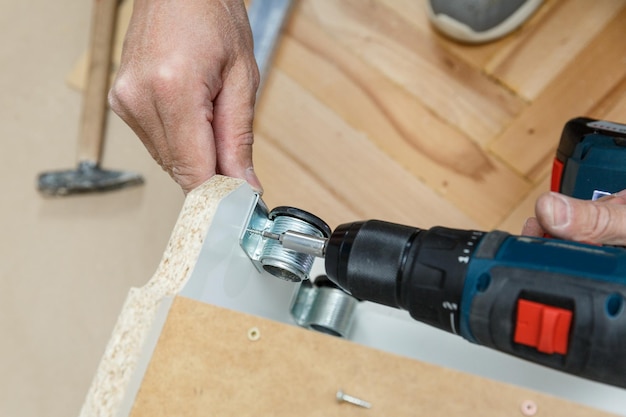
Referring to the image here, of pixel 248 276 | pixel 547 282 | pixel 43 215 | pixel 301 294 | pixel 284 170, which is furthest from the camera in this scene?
pixel 43 215

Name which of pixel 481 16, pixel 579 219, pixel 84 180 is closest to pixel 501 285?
pixel 579 219

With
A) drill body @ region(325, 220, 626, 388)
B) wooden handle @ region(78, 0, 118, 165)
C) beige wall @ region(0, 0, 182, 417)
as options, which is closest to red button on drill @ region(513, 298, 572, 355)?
drill body @ region(325, 220, 626, 388)

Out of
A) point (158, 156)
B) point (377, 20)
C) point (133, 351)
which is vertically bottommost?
point (133, 351)

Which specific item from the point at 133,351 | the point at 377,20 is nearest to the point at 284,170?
the point at 377,20

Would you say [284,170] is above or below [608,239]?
above

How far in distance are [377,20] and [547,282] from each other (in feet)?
2.65

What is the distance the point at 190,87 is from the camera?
590 millimetres

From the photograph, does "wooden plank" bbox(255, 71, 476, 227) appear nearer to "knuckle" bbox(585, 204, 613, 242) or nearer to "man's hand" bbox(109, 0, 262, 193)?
"man's hand" bbox(109, 0, 262, 193)

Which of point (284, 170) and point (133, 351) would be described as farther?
Answer: point (284, 170)

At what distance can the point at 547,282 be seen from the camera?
1.25ft

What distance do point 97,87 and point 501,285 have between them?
0.99 metres

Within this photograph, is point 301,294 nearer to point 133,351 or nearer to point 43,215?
point 133,351

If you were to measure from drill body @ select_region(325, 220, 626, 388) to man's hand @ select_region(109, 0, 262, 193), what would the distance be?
19 centimetres

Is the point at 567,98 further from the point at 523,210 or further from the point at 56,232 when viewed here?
the point at 56,232
